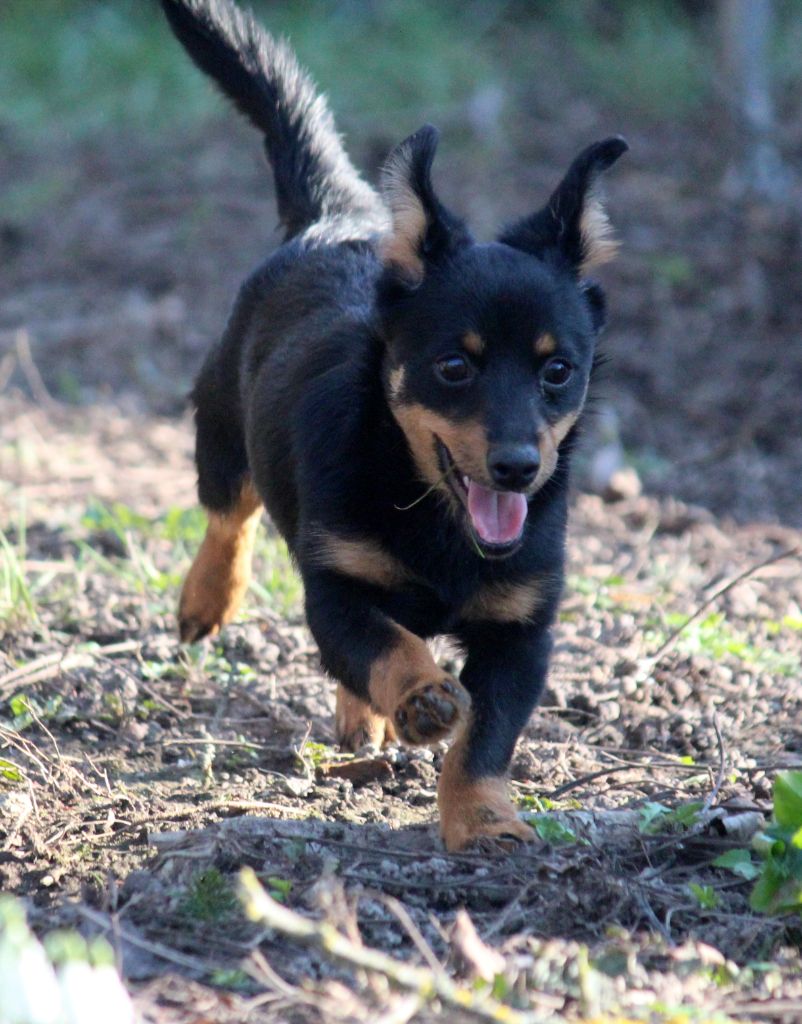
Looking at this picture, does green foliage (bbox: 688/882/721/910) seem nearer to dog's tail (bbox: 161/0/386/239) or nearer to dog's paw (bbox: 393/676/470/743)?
dog's paw (bbox: 393/676/470/743)

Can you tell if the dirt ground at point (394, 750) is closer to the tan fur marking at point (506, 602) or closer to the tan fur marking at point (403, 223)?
the tan fur marking at point (506, 602)

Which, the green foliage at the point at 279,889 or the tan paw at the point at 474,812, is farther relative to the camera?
the tan paw at the point at 474,812

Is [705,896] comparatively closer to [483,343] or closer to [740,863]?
[740,863]

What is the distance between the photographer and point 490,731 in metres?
3.53

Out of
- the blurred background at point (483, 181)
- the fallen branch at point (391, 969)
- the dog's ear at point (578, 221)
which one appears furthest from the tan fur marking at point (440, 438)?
the blurred background at point (483, 181)

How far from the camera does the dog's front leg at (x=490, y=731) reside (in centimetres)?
329

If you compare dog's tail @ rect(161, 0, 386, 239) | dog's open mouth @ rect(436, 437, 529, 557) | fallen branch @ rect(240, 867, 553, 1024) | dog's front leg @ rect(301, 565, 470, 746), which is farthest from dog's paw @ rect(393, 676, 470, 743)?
dog's tail @ rect(161, 0, 386, 239)

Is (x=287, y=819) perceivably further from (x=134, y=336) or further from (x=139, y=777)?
(x=134, y=336)

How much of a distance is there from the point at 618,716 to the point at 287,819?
54.0 inches

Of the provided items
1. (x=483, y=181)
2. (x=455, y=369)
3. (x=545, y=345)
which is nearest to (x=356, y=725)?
(x=455, y=369)

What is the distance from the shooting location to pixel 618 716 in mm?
4332

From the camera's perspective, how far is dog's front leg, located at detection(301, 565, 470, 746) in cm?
321

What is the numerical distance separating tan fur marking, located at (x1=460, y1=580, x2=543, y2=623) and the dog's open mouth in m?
0.16

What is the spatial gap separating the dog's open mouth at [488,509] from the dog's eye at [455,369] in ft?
0.53
